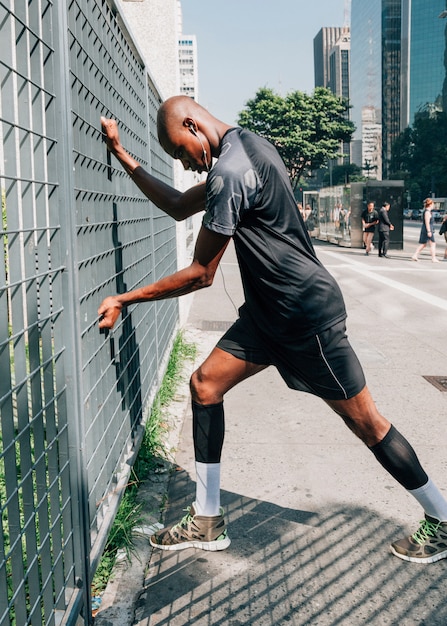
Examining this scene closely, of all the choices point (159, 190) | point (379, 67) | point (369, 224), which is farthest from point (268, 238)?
point (379, 67)

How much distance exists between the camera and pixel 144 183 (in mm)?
3537

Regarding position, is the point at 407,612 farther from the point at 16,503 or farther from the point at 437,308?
the point at 437,308

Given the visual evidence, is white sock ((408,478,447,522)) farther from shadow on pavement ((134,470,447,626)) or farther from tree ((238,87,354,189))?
tree ((238,87,354,189))

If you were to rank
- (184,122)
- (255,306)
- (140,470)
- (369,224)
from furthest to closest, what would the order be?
(369,224), (140,470), (255,306), (184,122)

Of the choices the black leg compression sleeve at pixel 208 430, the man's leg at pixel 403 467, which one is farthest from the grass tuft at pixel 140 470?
the man's leg at pixel 403 467

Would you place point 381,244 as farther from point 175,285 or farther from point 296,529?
point 175,285

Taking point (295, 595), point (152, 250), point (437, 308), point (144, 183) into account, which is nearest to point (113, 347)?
point (144, 183)

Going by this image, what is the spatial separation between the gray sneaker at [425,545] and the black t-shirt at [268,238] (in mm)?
1074

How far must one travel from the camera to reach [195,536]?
335 centimetres

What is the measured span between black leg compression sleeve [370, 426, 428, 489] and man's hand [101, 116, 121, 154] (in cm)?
184

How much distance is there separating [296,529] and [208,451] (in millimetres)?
601

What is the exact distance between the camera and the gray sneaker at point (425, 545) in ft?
10.6

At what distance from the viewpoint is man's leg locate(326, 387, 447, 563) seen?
10.3 feet

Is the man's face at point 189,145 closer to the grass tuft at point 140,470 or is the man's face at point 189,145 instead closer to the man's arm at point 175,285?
the man's arm at point 175,285
